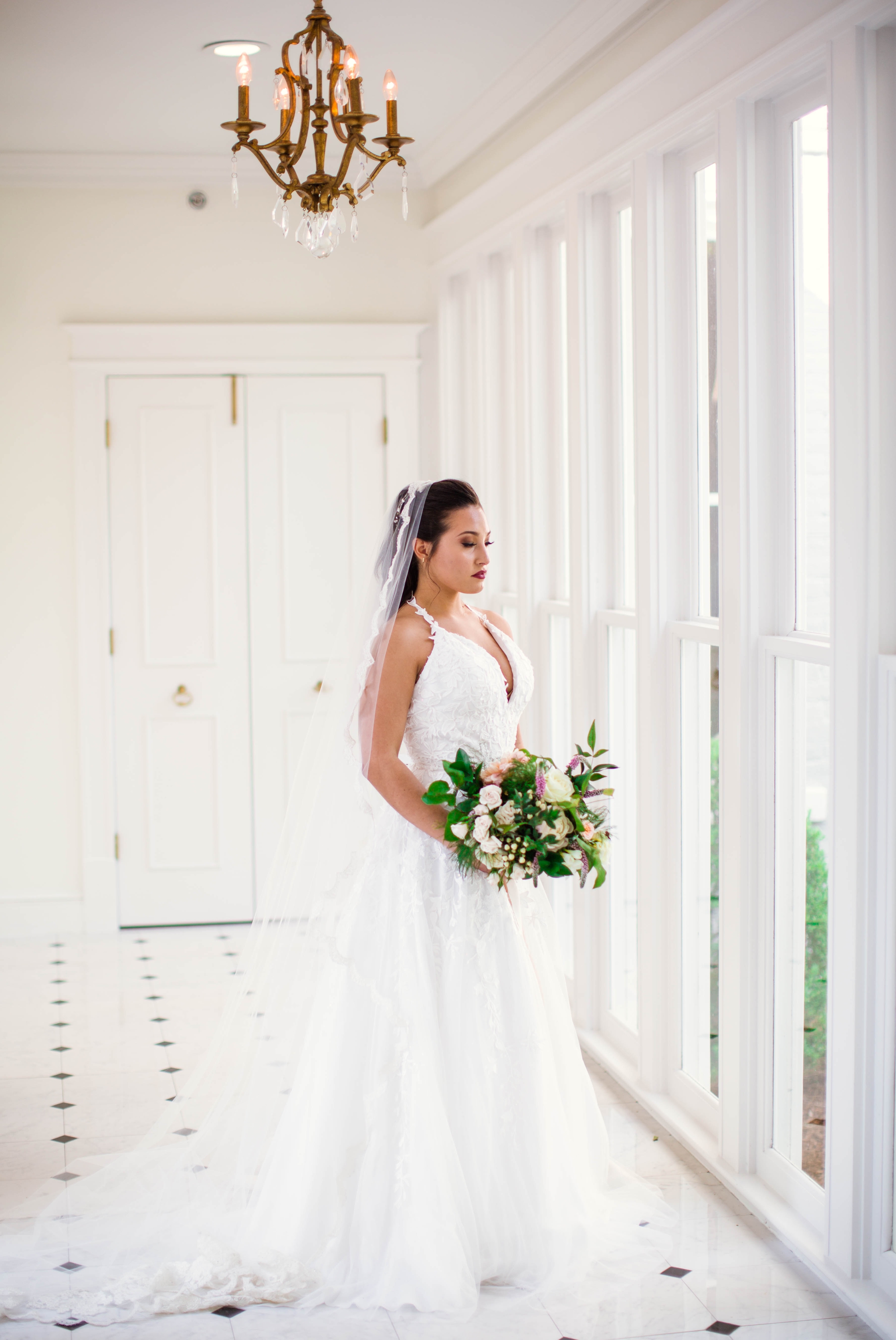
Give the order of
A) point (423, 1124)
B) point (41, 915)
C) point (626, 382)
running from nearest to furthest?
point (423, 1124), point (626, 382), point (41, 915)

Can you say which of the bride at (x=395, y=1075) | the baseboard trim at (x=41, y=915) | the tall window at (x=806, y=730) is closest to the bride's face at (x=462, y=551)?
the bride at (x=395, y=1075)

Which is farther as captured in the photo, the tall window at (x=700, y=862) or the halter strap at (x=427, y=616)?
the tall window at (x=700, y=862)

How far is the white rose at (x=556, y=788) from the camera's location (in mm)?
2662

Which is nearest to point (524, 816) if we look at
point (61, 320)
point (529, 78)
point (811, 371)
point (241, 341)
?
point (811, 371)

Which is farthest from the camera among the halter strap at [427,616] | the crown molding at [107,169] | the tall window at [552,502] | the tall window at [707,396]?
the crown molding at [107,169]

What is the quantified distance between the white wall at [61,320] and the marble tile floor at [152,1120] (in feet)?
2.33

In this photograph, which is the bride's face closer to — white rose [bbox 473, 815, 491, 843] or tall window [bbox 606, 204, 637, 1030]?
white rose [bbox 473, 815, 491, 843]

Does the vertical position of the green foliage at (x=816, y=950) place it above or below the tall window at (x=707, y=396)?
below

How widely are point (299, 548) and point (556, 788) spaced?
3636 millimetres

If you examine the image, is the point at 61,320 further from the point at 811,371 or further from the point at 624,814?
the point at 811,371

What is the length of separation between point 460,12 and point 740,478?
6.55 feet

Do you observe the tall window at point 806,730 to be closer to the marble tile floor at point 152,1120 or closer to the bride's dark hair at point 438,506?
the marble tile floor at point 152,1120

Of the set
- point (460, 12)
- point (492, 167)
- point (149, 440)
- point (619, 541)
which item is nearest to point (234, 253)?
point (149, 440)

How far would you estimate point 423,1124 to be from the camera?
275 cm
